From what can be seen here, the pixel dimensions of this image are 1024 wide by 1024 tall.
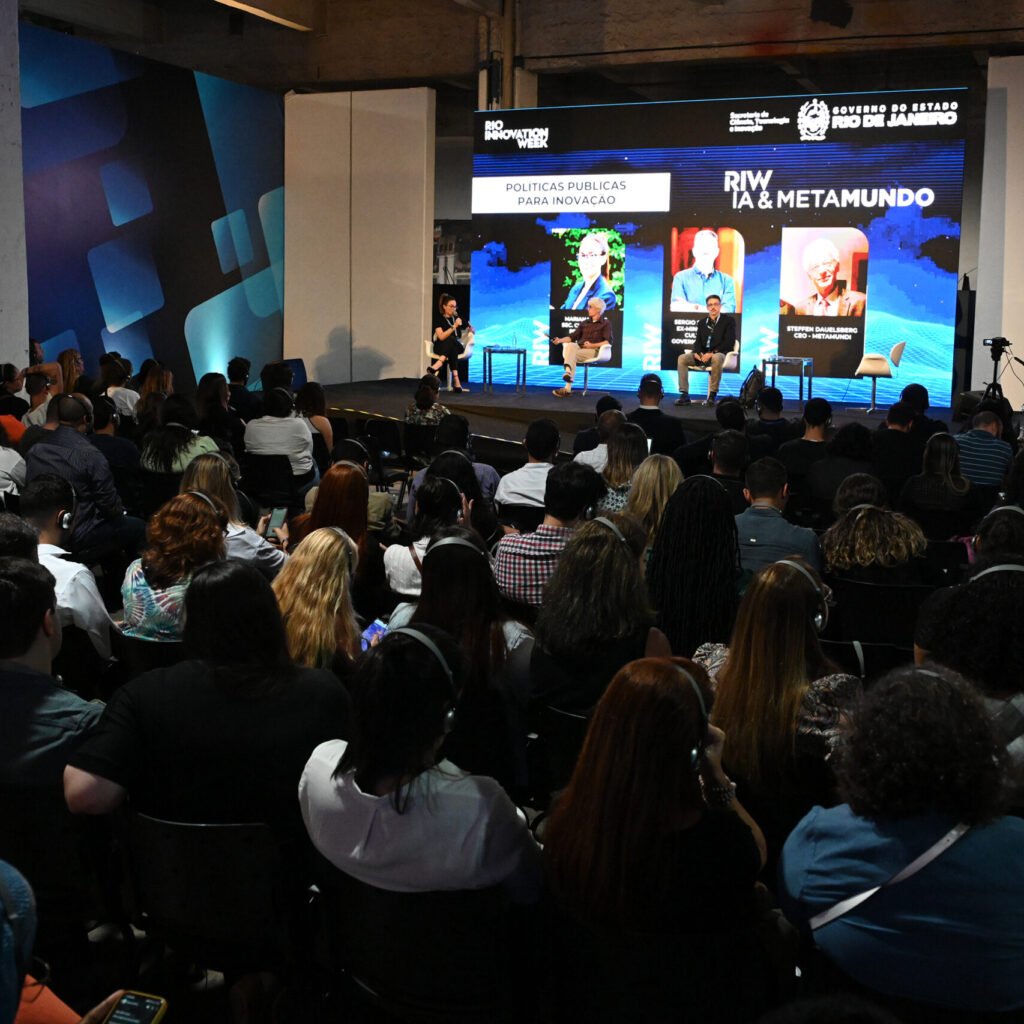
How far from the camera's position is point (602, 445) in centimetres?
636

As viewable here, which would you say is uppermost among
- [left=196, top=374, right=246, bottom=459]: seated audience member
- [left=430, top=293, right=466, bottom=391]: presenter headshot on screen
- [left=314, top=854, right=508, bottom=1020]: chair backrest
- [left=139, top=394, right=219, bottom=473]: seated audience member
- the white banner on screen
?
the white banner on screen

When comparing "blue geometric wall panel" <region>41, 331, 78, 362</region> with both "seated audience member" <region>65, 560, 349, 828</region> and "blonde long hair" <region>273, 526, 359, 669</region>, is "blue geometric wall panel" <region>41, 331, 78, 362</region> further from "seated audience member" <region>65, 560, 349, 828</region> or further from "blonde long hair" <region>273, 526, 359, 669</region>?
"seated audience member" <region>65, 560, 349, 828</region>

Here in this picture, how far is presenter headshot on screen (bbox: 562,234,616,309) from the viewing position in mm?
14398

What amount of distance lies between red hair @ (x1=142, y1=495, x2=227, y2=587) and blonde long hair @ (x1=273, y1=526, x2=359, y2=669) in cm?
41

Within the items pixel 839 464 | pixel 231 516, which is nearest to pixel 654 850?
pixel 231 516

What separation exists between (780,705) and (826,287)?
1169 centimetres

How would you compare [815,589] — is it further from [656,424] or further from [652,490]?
[656,424]

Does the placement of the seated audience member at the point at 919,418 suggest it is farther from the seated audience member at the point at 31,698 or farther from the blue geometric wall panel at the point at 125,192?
the blue geometric wall panel at the point at 125,192

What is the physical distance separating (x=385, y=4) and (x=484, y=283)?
4076 mm

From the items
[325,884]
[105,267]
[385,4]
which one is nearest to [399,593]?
[325,884]


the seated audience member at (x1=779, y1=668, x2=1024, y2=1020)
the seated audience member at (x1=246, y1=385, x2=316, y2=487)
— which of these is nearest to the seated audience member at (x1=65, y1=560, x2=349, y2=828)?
the seated audience member at (x1=779, y1=668, x2=1024, y2=1020)

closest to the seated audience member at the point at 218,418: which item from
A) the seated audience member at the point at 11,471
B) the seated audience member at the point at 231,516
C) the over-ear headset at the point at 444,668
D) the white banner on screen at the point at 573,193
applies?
the seated audience member at the point at 11,471

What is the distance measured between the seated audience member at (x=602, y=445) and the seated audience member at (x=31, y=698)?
3627 mm

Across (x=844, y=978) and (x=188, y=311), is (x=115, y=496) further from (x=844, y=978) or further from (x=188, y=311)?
(x=188, y=311)
